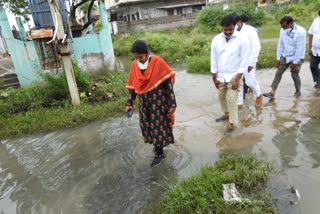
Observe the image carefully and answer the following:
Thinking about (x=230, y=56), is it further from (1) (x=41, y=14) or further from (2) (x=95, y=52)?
(1) (x=41, y=14)

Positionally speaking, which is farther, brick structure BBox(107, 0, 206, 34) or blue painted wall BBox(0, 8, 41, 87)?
brick structure BBox(107, 0, 206, 34)

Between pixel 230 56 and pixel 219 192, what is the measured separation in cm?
219

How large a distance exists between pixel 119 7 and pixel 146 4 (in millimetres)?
3687

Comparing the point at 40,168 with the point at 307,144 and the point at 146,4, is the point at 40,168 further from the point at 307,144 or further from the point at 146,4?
the point at 146,4

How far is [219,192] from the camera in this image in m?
2.42

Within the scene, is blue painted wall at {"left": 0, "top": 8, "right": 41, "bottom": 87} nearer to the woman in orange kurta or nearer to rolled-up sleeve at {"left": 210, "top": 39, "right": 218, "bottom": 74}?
the woman in orange kurta

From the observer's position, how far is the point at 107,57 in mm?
8367

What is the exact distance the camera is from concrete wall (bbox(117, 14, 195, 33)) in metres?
23.2

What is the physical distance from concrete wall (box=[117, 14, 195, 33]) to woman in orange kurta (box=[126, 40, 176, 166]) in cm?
2100

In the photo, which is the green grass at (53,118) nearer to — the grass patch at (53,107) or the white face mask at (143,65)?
the grass patch at (53,107)

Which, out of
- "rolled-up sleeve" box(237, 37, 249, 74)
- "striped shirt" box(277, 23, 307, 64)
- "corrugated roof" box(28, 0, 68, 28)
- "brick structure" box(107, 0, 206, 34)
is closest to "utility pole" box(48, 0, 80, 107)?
"corrugated roof" box(28, 0, 68, 28)

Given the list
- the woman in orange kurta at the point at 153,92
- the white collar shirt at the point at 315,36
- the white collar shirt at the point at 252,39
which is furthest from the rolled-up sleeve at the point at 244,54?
the white collar shirt at the point at 315,36

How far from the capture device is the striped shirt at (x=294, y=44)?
4.59m

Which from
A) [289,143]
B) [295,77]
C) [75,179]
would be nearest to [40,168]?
[75,179]
